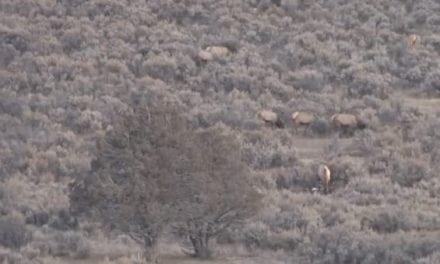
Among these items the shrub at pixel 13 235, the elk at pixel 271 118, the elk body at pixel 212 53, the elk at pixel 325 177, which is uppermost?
the shrub at pixel 13 235

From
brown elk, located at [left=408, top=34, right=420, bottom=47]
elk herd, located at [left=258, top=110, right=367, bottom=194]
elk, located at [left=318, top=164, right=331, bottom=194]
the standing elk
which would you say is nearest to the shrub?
elk, located at [left=318, top=164, right=331, bottom=194]

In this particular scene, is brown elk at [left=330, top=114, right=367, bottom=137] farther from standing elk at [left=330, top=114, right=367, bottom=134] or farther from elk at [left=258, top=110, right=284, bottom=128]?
elk at [left=258, top=110, right=284, bottom=128]

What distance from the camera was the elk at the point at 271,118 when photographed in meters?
23.2

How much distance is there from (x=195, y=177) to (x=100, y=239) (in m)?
2.29

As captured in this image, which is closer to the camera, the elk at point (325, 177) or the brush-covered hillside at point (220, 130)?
the brush-covered hillside at point (220, 130)

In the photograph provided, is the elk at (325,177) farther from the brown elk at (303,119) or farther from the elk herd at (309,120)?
the brown elk at (303,119)

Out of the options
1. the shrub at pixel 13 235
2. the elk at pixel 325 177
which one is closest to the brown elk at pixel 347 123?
the elk at pixel 325 177

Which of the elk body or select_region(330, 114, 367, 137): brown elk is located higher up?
the elk body

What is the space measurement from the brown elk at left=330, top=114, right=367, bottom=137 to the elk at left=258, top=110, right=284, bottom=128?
4.14 ft

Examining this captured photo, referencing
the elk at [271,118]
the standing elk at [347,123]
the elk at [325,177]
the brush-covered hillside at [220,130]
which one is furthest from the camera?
the elk at [271,118]

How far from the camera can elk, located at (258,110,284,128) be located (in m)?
23.2

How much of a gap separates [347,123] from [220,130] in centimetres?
858

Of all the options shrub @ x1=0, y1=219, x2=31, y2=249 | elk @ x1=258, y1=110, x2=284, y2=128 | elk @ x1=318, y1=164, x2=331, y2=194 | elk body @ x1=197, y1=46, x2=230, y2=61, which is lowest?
elk @ x1=258, y1=110, x2=284, y2=128

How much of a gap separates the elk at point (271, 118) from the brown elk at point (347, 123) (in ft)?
4.14
